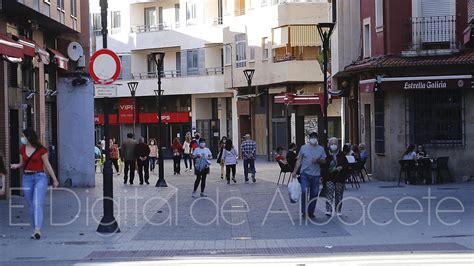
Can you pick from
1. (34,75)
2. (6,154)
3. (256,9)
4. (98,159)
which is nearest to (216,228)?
(6,154)

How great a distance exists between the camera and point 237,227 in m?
18.6

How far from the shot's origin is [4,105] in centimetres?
2503

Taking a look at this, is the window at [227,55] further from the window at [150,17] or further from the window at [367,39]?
the window at [367,39]

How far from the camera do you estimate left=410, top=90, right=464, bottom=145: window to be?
3117 centimetres

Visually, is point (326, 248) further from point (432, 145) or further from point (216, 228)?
point (432, 145)

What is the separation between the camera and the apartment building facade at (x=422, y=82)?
101ft

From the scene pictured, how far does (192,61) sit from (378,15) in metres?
35.3

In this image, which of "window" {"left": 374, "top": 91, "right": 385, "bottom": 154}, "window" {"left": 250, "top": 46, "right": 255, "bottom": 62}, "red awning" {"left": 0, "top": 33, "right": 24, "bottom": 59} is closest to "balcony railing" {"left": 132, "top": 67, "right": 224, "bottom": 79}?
"window" {"left": 250, "top": 46, "right": 255, "bottom": 62}

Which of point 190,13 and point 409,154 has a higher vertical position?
point 190,13

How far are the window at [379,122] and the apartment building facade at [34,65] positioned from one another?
10.8 meters

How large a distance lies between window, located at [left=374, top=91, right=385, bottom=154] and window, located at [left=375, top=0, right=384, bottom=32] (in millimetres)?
2355

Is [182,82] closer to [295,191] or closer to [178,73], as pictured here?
[178,73]

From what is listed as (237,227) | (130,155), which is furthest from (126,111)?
(237,227)

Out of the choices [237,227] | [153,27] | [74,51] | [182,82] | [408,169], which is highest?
[153,27]
